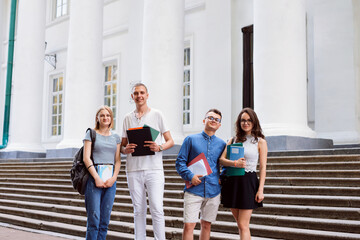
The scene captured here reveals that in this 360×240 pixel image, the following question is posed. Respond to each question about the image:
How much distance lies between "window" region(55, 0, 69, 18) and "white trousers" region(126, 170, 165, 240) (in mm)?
19439

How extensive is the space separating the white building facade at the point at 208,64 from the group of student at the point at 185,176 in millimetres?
5539

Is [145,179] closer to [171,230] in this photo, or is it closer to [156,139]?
[156,139]

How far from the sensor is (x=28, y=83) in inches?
665

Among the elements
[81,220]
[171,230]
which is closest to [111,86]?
[81,220]

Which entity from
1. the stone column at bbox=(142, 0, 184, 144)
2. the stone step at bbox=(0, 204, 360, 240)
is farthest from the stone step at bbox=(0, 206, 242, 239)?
the stone column at bbox=(142, 0, 184, 144)

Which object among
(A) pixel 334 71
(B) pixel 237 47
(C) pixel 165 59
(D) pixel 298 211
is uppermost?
(B) pixel 237 47

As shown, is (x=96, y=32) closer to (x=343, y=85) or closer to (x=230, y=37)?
(x=230, y=37)

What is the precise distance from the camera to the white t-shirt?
4.41 m

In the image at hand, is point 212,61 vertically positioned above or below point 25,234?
above

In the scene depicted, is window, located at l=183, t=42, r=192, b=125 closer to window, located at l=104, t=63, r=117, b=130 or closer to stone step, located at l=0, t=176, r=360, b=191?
window, located at l=104, t=63, r=117, b=130

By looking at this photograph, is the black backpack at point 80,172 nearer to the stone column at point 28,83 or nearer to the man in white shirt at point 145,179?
the man in white shirt at point 145,179

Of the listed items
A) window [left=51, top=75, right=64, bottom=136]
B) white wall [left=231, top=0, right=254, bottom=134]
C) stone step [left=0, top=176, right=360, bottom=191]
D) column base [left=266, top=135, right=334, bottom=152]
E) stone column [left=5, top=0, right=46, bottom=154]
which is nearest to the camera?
stone step [left=0, top=176, right=360, bottom=191]

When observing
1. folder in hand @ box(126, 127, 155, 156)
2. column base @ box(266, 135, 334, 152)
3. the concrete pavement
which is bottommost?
the concrete pavement

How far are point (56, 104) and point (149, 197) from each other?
19.3m
